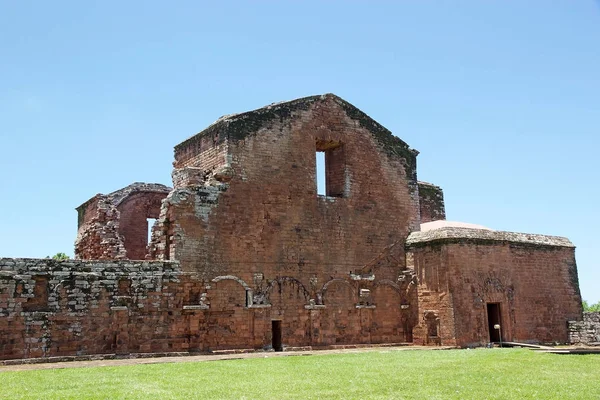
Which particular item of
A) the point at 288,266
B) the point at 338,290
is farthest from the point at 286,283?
the point at 338,290

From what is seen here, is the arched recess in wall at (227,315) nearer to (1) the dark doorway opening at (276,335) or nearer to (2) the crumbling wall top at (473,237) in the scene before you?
(1) the dark doorway opening at (276,335)

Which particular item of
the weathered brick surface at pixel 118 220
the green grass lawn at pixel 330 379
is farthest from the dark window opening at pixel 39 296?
the weathered brick surface at pixel 118 220

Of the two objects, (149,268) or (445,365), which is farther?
(149,268)

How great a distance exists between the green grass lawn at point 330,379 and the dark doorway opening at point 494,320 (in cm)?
477

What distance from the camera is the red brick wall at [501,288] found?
58.6ft

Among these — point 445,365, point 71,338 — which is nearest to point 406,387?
point 445,365

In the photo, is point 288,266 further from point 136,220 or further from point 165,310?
point 136,220

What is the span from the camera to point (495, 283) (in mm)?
18688

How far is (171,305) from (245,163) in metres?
4.62

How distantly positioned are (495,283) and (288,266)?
683cm

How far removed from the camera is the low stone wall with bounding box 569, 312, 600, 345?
1994cm

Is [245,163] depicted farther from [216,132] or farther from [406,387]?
[406,387]

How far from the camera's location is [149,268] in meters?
15.2

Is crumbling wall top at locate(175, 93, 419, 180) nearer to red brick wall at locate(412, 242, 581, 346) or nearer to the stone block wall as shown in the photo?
red brick wall at locate(412, 242, 581, 346)
